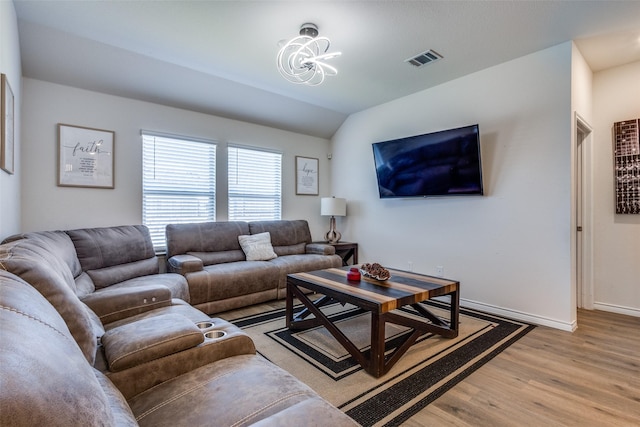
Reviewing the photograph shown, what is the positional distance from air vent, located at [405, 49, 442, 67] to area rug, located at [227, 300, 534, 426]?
265 centimetres

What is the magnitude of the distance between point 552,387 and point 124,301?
9.08ft

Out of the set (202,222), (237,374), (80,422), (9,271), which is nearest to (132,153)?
(202,222)

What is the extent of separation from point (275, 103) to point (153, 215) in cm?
216

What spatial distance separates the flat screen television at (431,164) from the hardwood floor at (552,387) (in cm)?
164

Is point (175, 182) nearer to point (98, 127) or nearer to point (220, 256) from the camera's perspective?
point (98, 127)

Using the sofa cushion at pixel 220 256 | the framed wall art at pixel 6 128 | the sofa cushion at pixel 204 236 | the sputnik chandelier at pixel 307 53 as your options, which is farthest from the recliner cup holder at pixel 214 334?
the sofa cushion at pixel 204 236

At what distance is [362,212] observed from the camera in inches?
193

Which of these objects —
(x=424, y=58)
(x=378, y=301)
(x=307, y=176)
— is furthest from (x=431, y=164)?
(x=378, y=301)

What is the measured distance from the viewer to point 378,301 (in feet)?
7.04

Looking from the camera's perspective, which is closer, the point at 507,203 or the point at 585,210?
the point at 507,203

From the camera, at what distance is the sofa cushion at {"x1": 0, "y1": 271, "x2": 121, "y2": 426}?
1.58 feet

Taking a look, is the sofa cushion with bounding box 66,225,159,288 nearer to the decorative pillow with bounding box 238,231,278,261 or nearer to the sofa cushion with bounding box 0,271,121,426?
the decorative pillow with bounding box 238,231,278,261

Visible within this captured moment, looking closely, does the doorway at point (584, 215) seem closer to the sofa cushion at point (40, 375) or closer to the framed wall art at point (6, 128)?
the sofa cushion at point (40, 375)

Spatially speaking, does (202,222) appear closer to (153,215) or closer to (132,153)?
(153,215)
